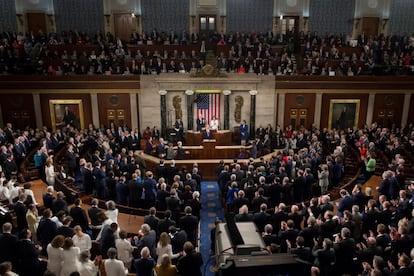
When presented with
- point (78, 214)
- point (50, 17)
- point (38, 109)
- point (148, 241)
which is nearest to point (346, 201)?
point (148, 241)

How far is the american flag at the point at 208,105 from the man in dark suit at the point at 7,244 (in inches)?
520

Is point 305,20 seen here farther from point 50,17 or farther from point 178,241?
point 178,241

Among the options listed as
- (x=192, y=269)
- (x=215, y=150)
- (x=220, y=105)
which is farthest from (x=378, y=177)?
(x=192, y=269)

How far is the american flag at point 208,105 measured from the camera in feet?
62.7

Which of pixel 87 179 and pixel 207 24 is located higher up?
pixel 207 24

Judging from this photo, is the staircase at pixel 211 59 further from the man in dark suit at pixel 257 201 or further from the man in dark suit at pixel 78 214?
the man in dark suit at pixel 78 214

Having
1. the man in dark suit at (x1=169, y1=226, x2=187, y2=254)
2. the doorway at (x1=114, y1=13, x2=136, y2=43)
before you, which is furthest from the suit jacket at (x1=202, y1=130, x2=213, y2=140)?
the doorway at (x1=114, y1=13, x2=136, y2=43)

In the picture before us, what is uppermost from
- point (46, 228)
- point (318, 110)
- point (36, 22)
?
point (36, 22)

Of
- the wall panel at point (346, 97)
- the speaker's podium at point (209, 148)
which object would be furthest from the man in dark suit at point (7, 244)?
the wall panel at point (346, 97)

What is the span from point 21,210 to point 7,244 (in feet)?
5.23

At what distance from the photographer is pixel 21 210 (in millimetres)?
8117

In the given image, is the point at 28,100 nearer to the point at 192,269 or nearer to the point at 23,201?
the point at 23,201

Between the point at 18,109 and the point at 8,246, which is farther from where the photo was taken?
the point at 18,109

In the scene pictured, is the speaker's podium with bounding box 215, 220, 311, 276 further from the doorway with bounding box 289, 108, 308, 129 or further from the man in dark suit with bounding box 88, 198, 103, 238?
the doorway with bounding box 289, 108, 308, 129
